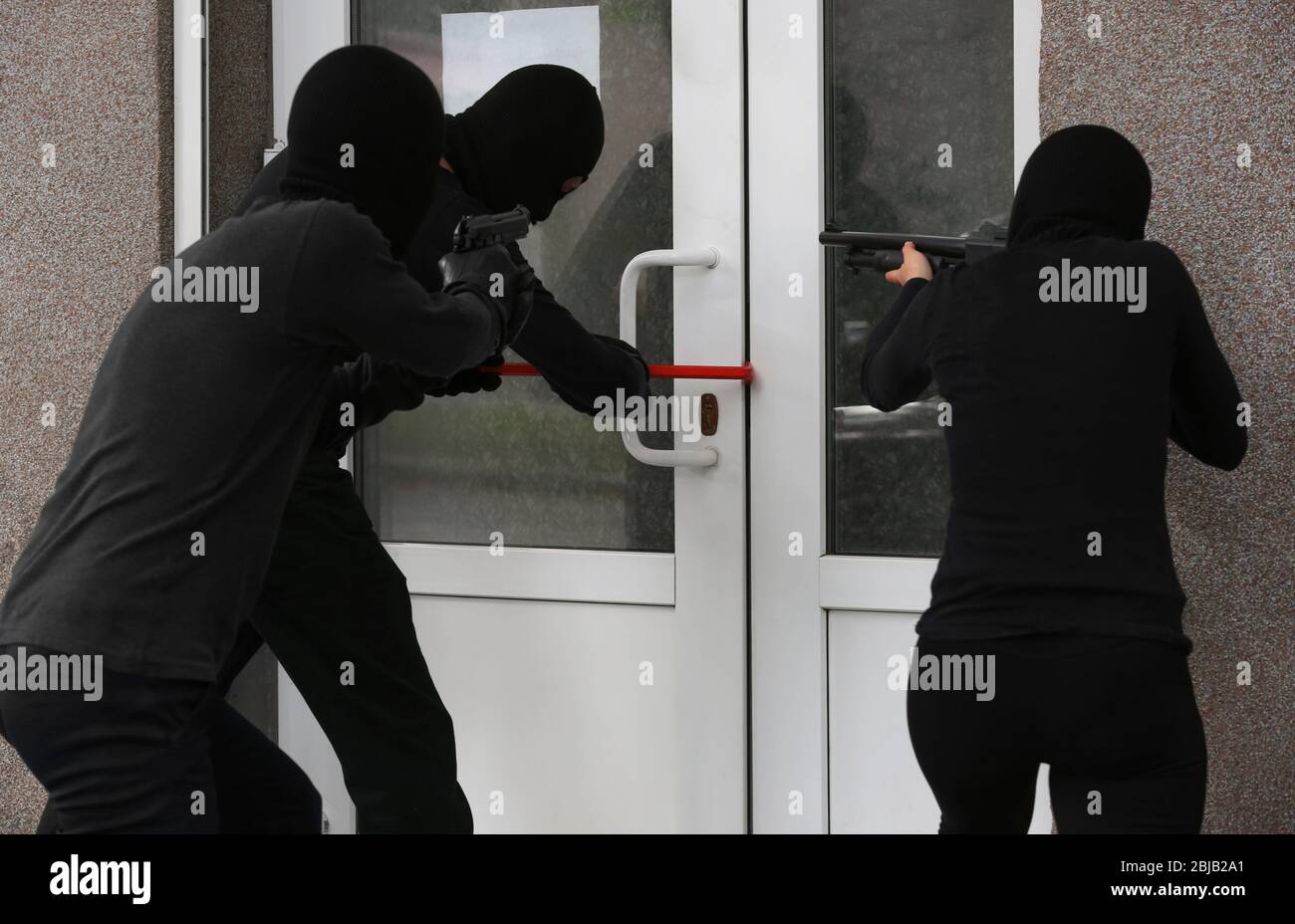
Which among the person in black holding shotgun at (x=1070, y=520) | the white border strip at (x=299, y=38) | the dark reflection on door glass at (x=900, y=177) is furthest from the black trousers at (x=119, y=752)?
the white border strip at (x=299, y=38)

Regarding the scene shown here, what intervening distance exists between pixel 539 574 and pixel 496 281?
2.15 ft

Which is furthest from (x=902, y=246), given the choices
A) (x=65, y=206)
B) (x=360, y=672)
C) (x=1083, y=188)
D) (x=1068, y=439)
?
(x=65, y=206)

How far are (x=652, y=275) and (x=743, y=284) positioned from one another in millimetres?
148

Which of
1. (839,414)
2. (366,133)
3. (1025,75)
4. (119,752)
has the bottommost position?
(119,752)

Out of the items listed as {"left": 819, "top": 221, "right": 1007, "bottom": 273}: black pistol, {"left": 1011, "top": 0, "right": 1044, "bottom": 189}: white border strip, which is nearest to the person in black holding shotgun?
{"left": 819, "top": 221, "right": 1007, "bottom": 273}: black pistol

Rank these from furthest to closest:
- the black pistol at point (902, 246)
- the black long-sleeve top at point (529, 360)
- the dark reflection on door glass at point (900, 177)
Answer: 1. the dark reflection on door glass at point (900, 177)
2. the black long-sleeve top at point (529, 360)
3. the black pistol at point (902, 246)

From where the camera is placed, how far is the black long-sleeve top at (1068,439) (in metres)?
1.28

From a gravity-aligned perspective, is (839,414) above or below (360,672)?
above

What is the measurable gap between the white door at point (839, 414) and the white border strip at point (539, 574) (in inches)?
6.6

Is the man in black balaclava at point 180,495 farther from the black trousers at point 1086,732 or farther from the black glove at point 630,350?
the black trousers at point 1086,732

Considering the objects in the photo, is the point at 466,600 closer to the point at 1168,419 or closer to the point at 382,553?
the point at 382,553

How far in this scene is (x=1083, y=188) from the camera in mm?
1346

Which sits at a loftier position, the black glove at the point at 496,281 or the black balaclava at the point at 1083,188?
the black balaclava at the point at 1083,188

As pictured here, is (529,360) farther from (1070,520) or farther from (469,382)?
(1070,520)
